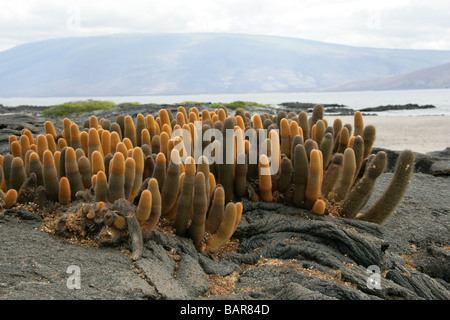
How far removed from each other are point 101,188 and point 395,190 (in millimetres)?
2969

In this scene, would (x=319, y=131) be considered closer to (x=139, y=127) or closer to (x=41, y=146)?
(x=139, y=127)

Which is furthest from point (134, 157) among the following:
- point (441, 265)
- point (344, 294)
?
point (441, 265)

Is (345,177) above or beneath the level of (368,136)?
beneath

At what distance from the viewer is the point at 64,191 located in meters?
4.16

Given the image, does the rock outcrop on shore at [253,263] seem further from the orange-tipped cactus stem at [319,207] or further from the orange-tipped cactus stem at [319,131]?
the orange-tipped cactus stem at [319,131]

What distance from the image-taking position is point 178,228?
13.0ft

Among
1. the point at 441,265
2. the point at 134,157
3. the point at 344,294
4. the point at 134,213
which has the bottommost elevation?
the point at 441,265

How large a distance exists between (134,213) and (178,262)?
500 mm

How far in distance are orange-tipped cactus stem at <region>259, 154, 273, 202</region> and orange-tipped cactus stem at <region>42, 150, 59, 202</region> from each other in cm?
192

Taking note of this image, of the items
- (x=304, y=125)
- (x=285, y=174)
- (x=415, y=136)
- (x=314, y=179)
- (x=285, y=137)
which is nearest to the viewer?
(x=314, y=179)

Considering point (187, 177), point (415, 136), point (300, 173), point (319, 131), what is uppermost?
point (319, 131)

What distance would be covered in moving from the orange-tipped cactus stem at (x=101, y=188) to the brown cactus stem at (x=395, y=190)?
113 inches

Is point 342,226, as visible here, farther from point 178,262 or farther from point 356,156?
point 178,262

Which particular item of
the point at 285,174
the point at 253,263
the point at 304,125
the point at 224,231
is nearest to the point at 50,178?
the point at 224,231
